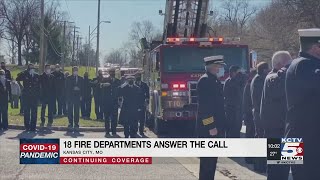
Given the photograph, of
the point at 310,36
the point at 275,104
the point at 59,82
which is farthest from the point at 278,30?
the point at 310,36

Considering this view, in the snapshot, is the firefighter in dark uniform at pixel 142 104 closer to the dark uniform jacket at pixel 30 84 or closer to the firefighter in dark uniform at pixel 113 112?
the firefighter in dark uniform at pixel 113 112

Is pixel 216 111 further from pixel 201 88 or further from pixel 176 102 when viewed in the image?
pixel 176 102

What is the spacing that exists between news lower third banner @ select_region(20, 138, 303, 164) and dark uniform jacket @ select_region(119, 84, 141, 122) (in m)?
5.14

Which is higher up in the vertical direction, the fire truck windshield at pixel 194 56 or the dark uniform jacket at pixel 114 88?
the fire truck windshield at pixel 194 56

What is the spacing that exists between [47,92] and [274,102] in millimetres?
9144

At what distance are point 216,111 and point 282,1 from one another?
31.2m

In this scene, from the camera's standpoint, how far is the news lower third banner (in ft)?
21.9

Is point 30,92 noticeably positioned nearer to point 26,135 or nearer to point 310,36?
point 26,135

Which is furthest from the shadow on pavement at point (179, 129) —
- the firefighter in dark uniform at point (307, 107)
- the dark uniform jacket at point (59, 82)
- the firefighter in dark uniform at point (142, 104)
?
the firefighter in dark uniform at point (307, 107)

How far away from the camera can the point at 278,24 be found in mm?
38188

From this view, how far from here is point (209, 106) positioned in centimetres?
678

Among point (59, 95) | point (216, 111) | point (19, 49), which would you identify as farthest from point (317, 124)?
point (19, 49)

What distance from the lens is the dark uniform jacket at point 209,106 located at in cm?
672

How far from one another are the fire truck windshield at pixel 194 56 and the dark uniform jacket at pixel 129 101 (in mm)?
1046
